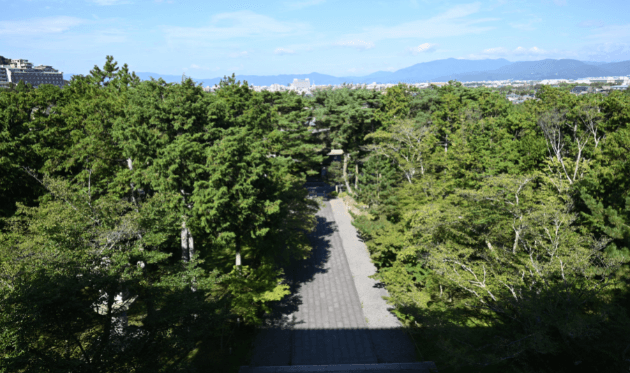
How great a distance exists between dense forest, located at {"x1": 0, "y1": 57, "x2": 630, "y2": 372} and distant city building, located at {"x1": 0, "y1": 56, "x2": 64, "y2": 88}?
342 ft

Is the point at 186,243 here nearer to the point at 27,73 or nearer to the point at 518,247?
the point at 518,247

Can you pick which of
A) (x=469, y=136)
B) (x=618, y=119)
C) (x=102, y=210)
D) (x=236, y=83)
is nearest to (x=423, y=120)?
(x=469, y=136)

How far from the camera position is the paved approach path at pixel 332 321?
15.3 metres

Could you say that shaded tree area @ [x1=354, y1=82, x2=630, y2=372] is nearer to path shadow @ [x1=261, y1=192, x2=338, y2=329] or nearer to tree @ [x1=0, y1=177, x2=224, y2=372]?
path shadow @ [x1=261, y1=192, x2=338, y2=329]

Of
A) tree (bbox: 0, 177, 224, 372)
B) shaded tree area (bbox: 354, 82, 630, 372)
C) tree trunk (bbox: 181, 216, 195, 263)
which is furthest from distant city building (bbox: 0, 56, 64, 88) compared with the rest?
shaded tree area (bbox: 354, 82, 630, 372)

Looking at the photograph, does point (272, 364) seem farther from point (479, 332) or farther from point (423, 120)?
point (423, 120)

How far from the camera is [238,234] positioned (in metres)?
16.6

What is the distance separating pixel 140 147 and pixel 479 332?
15610 mm

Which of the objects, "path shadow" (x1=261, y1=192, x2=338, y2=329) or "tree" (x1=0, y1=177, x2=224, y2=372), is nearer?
"tree" (x1=0, y1=177, x2=224, y2=372)

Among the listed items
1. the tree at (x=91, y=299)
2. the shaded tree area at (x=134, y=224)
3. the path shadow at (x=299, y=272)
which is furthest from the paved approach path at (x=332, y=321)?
the tree at (x=91, y=299)

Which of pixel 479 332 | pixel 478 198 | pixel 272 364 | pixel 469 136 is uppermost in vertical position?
pixel 469 136

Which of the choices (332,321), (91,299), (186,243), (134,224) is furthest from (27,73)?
(91,299)

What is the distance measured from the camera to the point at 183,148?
1409cm

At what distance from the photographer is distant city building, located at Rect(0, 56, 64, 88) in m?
99.4
